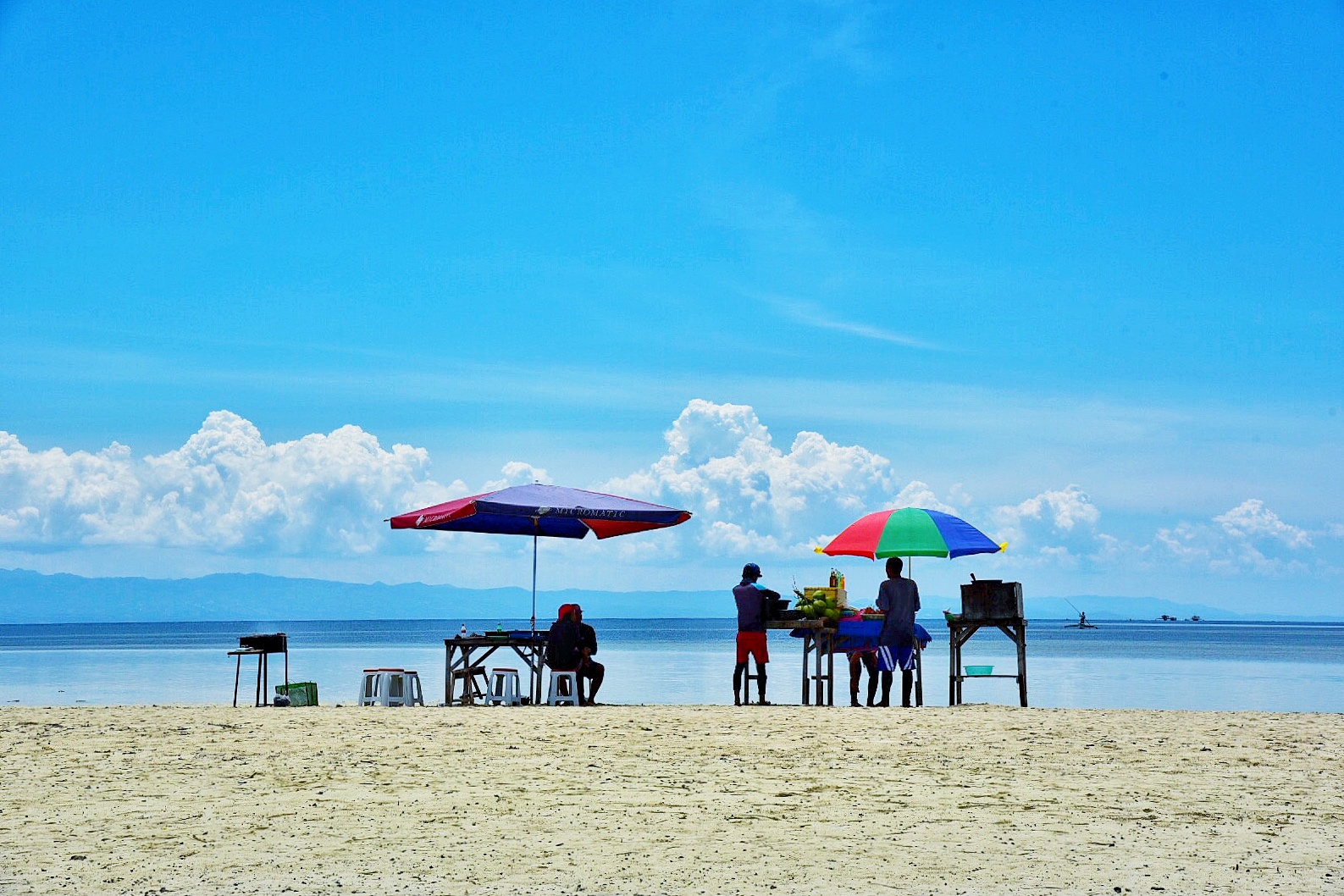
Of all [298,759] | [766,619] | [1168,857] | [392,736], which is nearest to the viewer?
[1168,857]

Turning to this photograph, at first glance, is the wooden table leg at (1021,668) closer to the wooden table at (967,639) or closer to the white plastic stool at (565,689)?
the wooden table at (967,639)

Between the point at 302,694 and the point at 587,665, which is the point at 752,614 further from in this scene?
the point at 302,694

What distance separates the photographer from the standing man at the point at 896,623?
45.8 feet

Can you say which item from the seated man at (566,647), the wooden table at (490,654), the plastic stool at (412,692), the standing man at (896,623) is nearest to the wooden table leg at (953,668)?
the standing man at (896,623)

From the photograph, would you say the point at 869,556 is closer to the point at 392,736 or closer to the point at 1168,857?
the point at 392,736

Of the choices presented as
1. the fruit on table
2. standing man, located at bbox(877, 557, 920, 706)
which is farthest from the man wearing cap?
standing man, located at bbox(877, 557, 920, 706)

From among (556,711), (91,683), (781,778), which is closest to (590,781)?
(781,778)

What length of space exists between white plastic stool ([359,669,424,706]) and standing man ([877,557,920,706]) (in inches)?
Result: 213

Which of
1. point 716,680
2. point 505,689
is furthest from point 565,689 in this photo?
point 716,680

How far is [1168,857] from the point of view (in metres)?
6.62

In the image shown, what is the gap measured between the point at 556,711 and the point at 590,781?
465 centimetres

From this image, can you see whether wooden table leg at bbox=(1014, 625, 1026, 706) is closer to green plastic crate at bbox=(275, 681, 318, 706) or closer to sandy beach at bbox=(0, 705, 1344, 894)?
sandy beach at bbox=(0, 705, 1344, 894)

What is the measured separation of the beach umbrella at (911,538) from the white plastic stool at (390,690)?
5.10m

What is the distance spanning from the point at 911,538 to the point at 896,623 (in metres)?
1.21
